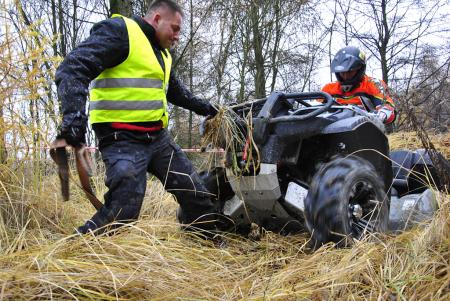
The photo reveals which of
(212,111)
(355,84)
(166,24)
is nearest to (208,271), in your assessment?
(212,111)

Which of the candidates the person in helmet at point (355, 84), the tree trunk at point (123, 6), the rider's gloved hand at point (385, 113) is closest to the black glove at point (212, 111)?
the rider's gloved hand at point (385, 113)

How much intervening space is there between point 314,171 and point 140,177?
1233 mm

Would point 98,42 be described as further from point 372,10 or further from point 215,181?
point 372,10

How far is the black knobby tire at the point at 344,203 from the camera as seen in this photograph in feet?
9.36

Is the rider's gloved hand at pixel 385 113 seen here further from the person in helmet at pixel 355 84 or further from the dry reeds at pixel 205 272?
the dry reeds at pixel 205 272

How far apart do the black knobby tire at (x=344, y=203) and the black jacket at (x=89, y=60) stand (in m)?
1.49

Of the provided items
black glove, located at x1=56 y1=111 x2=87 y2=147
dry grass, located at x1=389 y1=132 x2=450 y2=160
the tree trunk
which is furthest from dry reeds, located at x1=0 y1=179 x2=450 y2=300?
dry grass, located at x1=389 y1=132 x2=450 y2=160

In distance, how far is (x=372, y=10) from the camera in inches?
668

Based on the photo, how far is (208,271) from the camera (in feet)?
8.21

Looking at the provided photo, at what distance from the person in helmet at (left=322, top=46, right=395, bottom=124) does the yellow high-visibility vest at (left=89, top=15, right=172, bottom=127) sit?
7.26 ft

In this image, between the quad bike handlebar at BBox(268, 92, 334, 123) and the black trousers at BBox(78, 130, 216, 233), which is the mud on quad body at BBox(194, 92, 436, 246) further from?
the black trousers at BBox(78, 130, 216, 233)

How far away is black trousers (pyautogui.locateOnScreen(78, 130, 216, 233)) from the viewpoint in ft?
9.84

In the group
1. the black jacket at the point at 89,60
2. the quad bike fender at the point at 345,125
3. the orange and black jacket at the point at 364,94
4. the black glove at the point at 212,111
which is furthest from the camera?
the orange and black jacket at the point at 364,94

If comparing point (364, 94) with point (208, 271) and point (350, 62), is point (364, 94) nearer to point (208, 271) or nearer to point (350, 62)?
point (350, 62)
